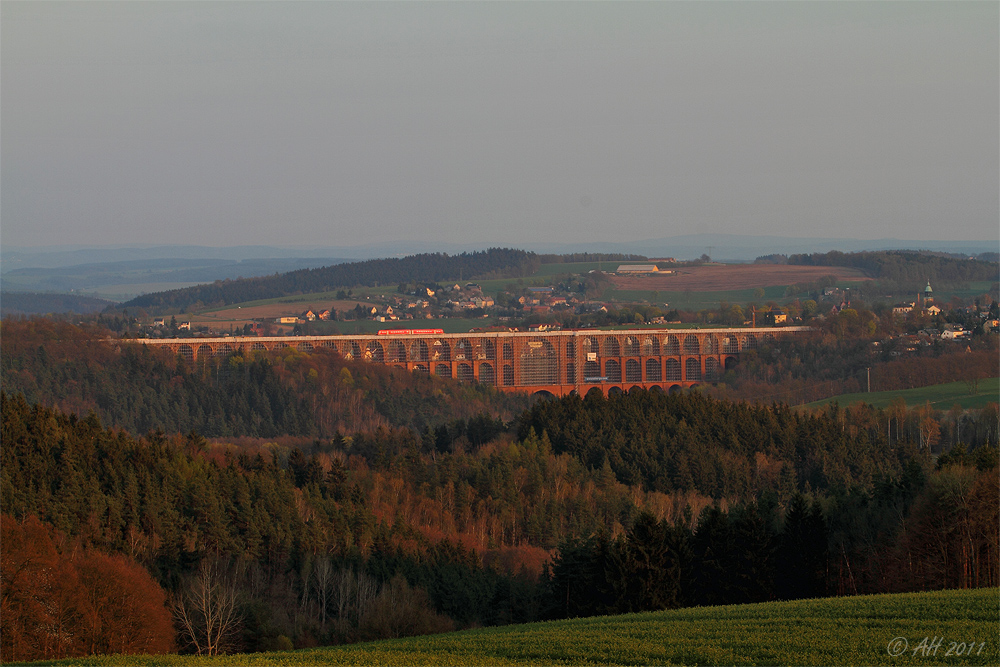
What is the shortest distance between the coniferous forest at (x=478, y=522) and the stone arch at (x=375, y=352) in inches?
2808

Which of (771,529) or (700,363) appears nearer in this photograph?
(771,529)

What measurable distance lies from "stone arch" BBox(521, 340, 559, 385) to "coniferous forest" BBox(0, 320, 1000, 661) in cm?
7513

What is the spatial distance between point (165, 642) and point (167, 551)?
14757mm

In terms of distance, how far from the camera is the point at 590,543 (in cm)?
4844

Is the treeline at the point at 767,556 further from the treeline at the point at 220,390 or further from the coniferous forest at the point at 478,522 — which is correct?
the treeline at the point at 220,390

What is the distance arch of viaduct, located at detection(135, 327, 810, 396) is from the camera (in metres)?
174

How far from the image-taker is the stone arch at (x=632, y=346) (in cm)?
18050

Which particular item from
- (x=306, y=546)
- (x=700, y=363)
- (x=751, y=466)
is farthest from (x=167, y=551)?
(x=700, y=363)

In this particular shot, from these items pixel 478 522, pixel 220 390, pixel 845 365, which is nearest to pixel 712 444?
pixel 478 522

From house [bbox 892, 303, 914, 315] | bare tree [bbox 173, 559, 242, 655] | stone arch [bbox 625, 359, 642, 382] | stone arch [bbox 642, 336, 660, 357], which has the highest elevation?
house [bbox 892, 303, 914, 315]

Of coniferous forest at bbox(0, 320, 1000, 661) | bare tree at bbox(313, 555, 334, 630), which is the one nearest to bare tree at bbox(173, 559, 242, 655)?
coniferous forest at bbox(0, 320, 1000, 661)

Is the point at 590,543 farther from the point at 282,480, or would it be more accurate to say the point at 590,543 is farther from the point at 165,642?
the point at 282,480

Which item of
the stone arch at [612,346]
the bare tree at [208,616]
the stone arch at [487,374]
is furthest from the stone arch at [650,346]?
the bare tree at [208,616]

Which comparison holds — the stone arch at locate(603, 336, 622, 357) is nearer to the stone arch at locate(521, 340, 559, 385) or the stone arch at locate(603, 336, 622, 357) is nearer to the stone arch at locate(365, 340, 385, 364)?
the stone arch at locate(521, 340, 559, 385)
